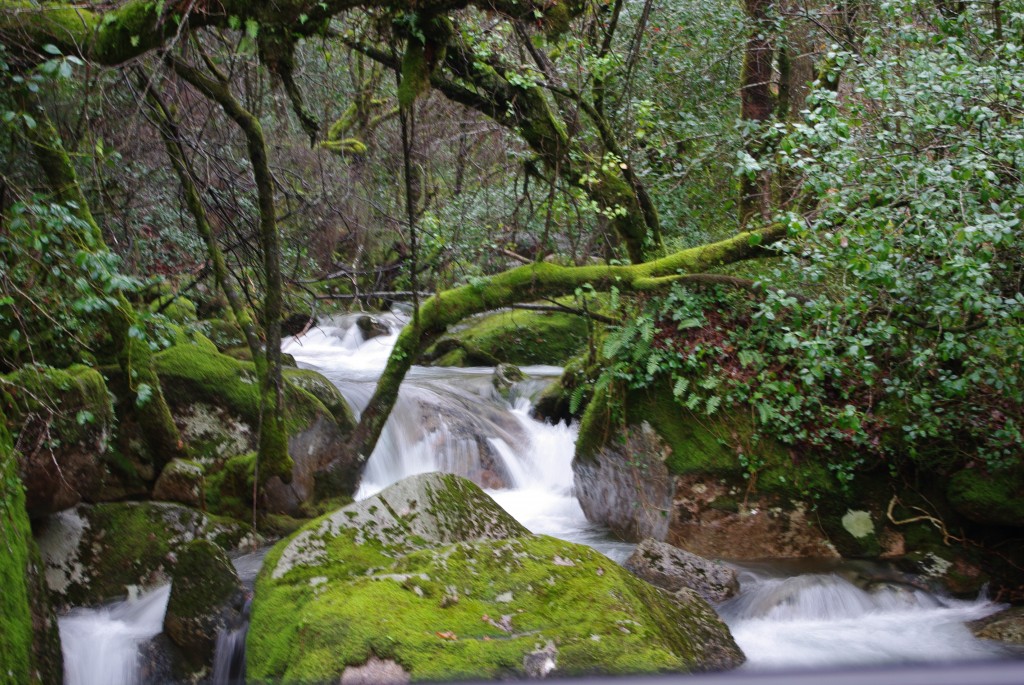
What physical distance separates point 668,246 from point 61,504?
23.1 feet

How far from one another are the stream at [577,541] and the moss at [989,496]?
0.74 meters

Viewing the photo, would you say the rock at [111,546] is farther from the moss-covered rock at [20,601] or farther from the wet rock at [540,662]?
the wet rock at [540,662]

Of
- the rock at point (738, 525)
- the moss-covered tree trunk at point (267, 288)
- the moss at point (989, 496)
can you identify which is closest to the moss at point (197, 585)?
the moss-covered tree trunk at point (267, 288)

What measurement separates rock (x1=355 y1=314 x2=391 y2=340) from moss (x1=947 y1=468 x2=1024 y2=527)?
39.1ft

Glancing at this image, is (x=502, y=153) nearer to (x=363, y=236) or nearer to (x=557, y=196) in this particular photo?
(x=557, y=196)

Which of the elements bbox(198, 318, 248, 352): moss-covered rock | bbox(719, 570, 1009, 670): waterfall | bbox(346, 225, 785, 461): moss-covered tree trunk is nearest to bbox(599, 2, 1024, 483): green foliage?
bbox(346, 225, 785, 461): moss-covered tree trunk

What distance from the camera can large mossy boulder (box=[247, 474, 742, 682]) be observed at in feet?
13.6

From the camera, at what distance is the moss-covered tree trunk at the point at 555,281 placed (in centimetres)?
814

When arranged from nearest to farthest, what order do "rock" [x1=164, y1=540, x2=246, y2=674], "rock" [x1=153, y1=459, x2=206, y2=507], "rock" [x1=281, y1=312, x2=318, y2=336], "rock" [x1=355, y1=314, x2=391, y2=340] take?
"rock" [x1=164, y1=540, x2=246, y2=674] → "rock" [x1=153, y1=459, x2=206, y2=507] → "rock" [x1=281, y1=312, x2=318, y2=336] → "rock" [x1=355, y1=314, x2=391, y2=340]

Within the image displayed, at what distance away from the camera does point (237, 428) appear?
30.4 feet

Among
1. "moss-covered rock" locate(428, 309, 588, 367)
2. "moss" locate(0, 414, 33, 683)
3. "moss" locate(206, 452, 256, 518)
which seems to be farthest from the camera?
"moss-covered rock" locate(428, 309, 588, 367)

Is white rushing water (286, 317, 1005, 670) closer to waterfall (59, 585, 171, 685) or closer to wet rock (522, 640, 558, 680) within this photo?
wet rock (522, 640, 558, 680)

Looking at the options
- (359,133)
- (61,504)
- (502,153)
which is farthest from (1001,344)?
(359,133)

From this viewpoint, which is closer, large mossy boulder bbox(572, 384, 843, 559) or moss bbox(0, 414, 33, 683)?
moss bbox(0, 414, 33, 683)
